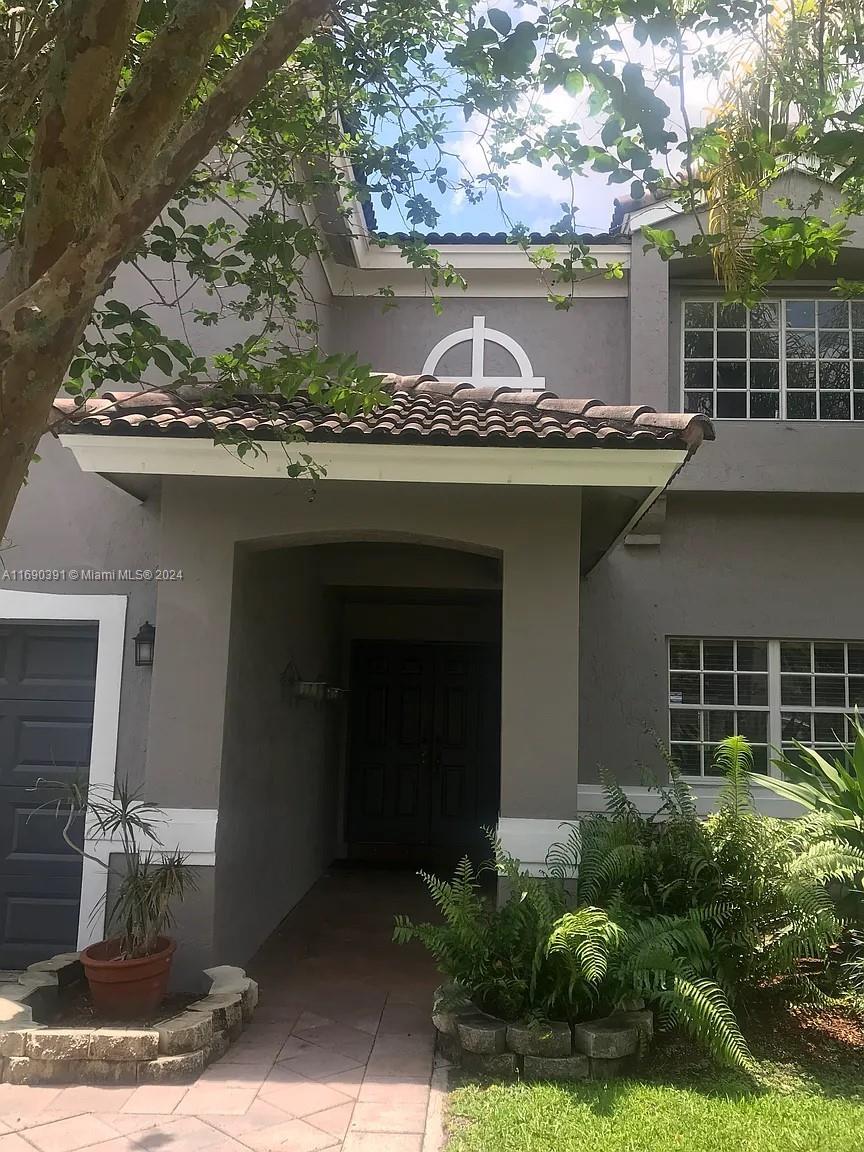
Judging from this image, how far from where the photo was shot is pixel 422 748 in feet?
37.2

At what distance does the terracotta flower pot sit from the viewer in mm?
Answer: 5012

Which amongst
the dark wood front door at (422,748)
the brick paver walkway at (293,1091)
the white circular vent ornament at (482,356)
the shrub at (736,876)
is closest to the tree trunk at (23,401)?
the brick paver walkway at (293,1091)

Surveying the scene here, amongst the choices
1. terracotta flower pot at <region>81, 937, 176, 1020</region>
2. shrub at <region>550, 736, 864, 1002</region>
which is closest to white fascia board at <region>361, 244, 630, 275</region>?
shrub at <region>550, 736, 864, 1002</region>

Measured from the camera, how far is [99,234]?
2.80m

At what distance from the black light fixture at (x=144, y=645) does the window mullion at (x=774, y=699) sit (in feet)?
18.0

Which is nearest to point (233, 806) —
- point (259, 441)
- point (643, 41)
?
point (259, 441)

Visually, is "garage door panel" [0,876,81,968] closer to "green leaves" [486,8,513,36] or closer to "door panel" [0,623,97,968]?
"door panel" [0,623,97,968]

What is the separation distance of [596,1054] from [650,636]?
14.9 feet

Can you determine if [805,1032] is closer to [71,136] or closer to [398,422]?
[398,422]

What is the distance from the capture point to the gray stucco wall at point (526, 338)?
9.43m

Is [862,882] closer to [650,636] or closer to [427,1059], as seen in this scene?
[427,1059]

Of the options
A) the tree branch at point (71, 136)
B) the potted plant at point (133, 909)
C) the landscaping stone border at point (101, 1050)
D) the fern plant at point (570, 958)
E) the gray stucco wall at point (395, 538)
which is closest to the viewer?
the tree branch at point (71, 136)

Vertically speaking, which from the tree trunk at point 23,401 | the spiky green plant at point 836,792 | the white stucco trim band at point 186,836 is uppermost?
the tree trunk at point 23,401

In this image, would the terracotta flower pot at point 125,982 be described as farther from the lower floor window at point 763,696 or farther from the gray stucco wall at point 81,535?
the lower floor window at point 763,696
